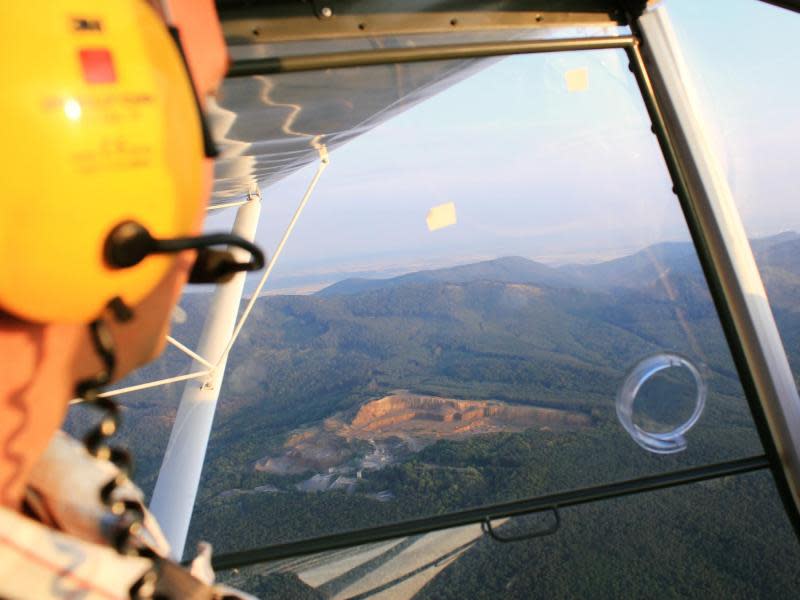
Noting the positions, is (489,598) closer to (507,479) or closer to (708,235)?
(507,479)

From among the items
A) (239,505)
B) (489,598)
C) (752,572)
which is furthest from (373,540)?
(239,505)

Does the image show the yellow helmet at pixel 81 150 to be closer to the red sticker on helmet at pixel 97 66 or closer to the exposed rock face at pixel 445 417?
the red sticker on helmet at pixel 97 66

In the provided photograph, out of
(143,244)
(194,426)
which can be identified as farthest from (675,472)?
(194,426)

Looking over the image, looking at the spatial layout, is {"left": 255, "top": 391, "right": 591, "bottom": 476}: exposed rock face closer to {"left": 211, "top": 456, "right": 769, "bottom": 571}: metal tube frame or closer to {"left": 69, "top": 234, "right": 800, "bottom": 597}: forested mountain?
{"left": 69, "top": 234, "right": 800, "bottom": 597}: forested mountain

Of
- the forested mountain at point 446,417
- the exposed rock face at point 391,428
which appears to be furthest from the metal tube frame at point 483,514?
the exposed rock face at point 391,428

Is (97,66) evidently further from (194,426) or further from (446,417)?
(446,417)

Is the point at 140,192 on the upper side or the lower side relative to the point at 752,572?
upper
